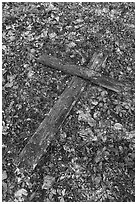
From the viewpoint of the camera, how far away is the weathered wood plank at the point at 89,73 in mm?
4789

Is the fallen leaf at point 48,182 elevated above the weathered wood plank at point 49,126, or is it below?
below

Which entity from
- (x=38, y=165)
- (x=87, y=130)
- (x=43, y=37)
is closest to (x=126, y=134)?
(x=87, y=130)

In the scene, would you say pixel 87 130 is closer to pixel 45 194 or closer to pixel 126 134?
pixel 126 134

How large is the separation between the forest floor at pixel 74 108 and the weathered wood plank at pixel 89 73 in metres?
0.10

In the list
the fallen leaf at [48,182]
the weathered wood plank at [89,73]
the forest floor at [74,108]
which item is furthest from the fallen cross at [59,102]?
the fallen leaf at [48,182]

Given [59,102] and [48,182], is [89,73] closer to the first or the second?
[59,102]

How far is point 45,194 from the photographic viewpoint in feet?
12.7

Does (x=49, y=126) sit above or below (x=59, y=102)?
below

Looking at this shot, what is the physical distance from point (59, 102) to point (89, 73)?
80 centimetres

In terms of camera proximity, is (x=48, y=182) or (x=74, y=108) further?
(x=74, y=108)

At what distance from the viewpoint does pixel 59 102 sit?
454cm

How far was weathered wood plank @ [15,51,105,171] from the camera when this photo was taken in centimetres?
407

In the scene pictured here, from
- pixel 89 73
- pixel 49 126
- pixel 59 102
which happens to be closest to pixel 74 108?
pixel 59 102

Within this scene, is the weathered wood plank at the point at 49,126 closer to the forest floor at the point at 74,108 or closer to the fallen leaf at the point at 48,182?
the forest floor at the point at 74,108
